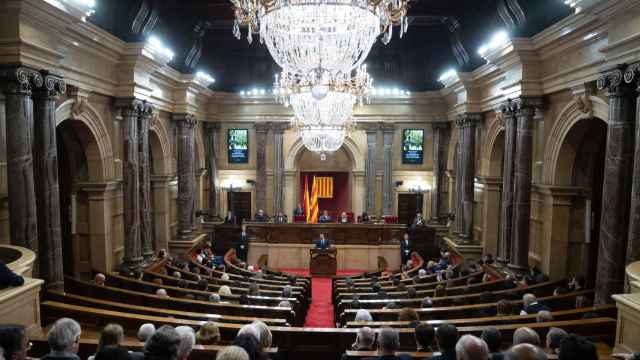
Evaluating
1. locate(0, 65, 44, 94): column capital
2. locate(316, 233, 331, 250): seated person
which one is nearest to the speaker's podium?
locate(316, 233, 331, 250): seated person

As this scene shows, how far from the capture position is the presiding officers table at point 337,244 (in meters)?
18.1

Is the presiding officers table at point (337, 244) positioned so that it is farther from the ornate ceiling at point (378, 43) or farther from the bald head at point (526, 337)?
the bald head at point (526, 337)

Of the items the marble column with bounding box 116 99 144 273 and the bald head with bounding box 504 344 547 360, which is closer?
the bald head with bounding box 504 344 547 360

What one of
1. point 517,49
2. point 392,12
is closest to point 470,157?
point 517,49

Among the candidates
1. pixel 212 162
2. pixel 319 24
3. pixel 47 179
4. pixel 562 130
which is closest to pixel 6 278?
pixel 47 179

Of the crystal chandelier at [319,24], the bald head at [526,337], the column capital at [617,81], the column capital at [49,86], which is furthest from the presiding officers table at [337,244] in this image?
the bald head at [526,337]

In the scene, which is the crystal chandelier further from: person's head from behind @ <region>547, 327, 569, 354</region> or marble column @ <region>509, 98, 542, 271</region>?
marble column @ <region>509, 98, 542, 271</region>

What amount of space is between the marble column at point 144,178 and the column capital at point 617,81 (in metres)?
11.4

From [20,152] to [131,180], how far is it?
457cm

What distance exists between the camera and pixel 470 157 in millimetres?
16266

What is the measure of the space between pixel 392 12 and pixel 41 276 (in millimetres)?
8179

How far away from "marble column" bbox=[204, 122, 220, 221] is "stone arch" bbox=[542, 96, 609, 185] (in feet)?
46.6

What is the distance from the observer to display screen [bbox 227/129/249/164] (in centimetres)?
2169

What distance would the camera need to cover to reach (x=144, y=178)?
13.2 metres
